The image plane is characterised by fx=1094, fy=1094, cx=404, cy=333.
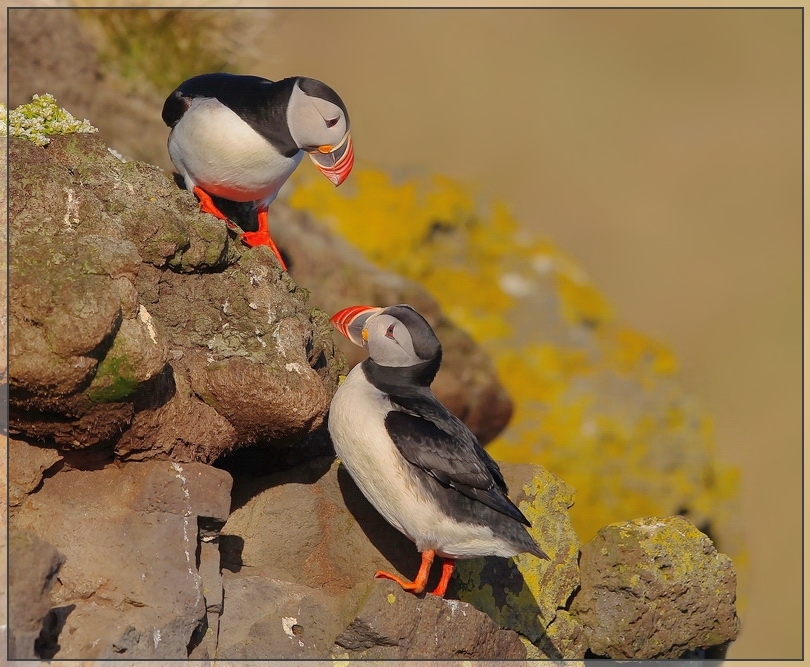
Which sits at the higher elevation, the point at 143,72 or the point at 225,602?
the point at 143,72

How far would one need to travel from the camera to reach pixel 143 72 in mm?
12094

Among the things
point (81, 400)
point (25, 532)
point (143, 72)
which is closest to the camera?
point (25, 532)

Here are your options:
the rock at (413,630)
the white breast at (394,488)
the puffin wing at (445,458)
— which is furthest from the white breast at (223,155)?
the rock at (413,630)

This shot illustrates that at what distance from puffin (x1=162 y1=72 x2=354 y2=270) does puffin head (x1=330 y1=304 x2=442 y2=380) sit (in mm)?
1011

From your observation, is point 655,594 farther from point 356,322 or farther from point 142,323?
point 142,323

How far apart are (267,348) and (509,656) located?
2.34 m

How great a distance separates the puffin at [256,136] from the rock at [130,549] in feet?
6.43

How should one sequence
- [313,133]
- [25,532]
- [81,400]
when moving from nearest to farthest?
[25,532] → [81,400] → [313,133]

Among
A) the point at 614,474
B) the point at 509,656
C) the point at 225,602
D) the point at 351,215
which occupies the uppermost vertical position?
the point at 351,215

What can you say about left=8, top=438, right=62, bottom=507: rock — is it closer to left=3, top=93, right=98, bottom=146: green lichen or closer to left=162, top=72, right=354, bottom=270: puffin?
left=3, top=93, right=98, bottom=146: green lichen

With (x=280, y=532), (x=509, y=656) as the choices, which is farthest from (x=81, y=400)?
(x=509, y=656)

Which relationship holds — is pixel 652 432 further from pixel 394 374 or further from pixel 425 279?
pixel 394 374

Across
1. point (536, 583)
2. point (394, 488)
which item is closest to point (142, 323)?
point (394, 488)

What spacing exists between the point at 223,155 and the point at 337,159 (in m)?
0.74
